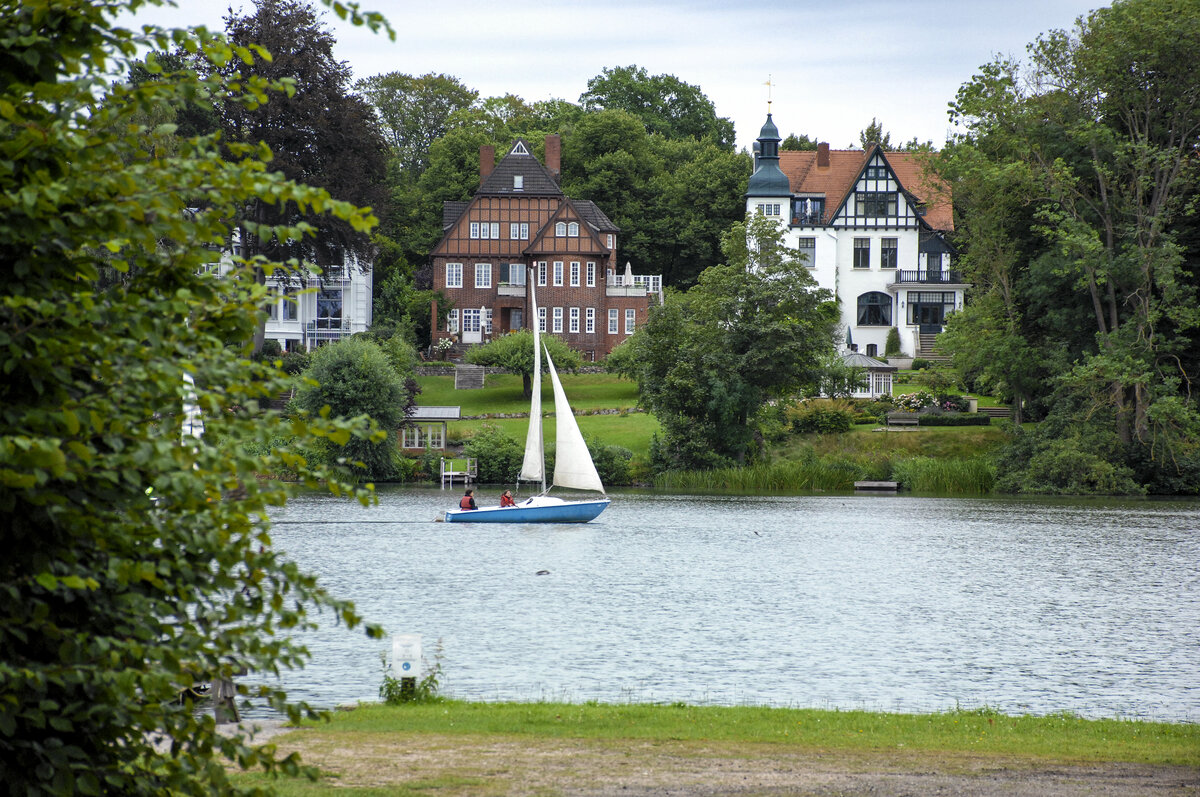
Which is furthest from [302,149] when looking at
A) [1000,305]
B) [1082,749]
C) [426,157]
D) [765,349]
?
[1082,749]

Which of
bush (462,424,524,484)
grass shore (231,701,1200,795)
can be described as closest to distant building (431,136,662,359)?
bush (462,424,524,484)

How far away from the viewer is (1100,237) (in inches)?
2288

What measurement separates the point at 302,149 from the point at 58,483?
5986cm

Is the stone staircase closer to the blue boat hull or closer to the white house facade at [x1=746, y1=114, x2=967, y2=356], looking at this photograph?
the white house facade at [x1=746, y1=114, x2=967, y2=356]

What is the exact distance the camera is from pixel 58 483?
16.9 feet

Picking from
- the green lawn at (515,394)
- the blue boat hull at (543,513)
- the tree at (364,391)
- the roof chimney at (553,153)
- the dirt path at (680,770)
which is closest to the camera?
the dirt path at (680,770)

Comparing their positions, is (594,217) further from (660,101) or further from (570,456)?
(570,456)

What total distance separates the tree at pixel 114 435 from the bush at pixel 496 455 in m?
55.0

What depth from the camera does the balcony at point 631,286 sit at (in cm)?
8575

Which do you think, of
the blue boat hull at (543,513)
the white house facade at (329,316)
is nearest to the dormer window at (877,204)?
the white house facade at (329,316)

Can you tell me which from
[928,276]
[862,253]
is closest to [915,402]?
[928,276]

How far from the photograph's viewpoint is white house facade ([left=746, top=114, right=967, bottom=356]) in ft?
276

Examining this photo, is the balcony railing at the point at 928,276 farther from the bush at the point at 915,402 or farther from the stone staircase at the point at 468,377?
the stone staircase at the point at 468,377

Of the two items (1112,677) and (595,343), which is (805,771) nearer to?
(1112,677)
